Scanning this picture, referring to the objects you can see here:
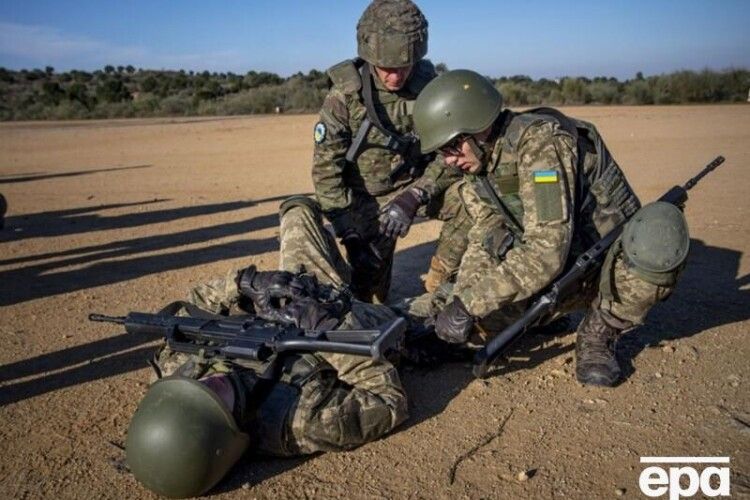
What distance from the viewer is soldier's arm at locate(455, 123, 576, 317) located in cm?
386

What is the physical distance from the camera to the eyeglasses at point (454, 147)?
4.16m

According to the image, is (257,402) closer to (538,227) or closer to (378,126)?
(538,227)

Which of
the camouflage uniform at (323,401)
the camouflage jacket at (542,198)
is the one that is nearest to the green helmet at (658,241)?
the camouflage jacket at (542,198)

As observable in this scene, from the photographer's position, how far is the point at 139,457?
302cm

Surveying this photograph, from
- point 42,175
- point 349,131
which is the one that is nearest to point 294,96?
point 42,175

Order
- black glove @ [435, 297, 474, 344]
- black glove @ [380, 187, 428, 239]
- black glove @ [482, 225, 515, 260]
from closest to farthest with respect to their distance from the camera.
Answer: black glove @ [435, 297, 474, 344], black glove @ [482, 225, 515, 260], black glove @ [380, 187, 428, 239]

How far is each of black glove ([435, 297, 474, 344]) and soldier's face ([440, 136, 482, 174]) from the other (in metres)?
0.88

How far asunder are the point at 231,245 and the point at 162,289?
5.36ft

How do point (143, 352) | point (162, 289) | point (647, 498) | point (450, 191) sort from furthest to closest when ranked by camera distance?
1. point (162, 289)
2. point (450, 191)
3. point (143, 352)
4. point (647, 498)

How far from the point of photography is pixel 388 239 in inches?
211

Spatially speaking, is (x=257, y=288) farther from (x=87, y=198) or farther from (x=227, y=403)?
(x=87, y=198)

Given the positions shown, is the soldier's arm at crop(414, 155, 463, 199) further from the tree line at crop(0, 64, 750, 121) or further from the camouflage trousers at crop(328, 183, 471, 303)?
the tree line at crop(0, 64, 750, 121)

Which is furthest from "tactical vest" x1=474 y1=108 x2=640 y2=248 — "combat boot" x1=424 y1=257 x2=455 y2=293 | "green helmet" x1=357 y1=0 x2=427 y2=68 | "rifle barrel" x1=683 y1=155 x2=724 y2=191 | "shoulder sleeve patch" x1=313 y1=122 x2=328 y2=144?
"shoulder sleeve patch" x1=313 y1=122 x2=328 y2=144

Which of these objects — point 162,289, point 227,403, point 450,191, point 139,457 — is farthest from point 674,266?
point 162,289
